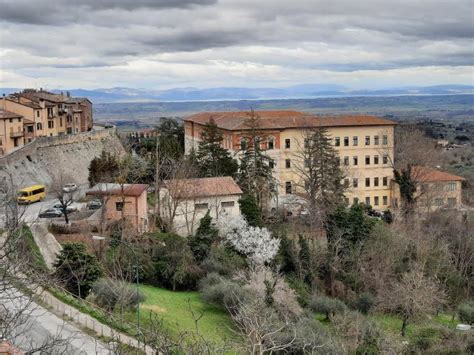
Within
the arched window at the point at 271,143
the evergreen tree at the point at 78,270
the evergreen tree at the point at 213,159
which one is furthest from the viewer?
the arched window at the point at 271,143

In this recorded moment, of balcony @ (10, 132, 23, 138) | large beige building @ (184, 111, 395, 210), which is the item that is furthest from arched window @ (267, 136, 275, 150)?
balcony @ (10, 132, 23, 138)

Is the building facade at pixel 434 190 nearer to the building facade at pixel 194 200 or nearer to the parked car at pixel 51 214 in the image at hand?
the building facade at pixel 194 200

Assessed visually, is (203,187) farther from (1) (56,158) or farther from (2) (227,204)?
(1) (56,158)

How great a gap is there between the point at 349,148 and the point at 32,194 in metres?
28.5

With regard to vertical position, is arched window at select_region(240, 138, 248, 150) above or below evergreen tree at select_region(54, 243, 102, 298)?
above

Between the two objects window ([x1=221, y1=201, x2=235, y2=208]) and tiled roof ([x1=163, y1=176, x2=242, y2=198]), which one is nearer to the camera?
tiled roof ([x1=163, y1=176, x2=242, y2=198])

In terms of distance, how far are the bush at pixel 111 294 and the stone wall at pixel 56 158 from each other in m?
22.4

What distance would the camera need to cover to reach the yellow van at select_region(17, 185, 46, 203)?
43.7 meters

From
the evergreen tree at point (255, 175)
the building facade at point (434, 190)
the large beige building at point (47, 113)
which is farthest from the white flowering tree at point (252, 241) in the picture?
the large beige building at point (47, 113)

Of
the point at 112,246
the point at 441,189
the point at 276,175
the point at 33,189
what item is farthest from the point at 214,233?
the point at 441,189

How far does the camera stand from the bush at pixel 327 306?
103 feet

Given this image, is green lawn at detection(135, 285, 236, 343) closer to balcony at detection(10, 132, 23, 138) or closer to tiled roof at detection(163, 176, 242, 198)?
tiled roof at detection(163, 176, 242, 198)

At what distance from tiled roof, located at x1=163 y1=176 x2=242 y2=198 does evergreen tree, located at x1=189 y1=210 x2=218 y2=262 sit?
406cm

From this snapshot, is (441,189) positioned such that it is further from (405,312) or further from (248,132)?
(405,312)
